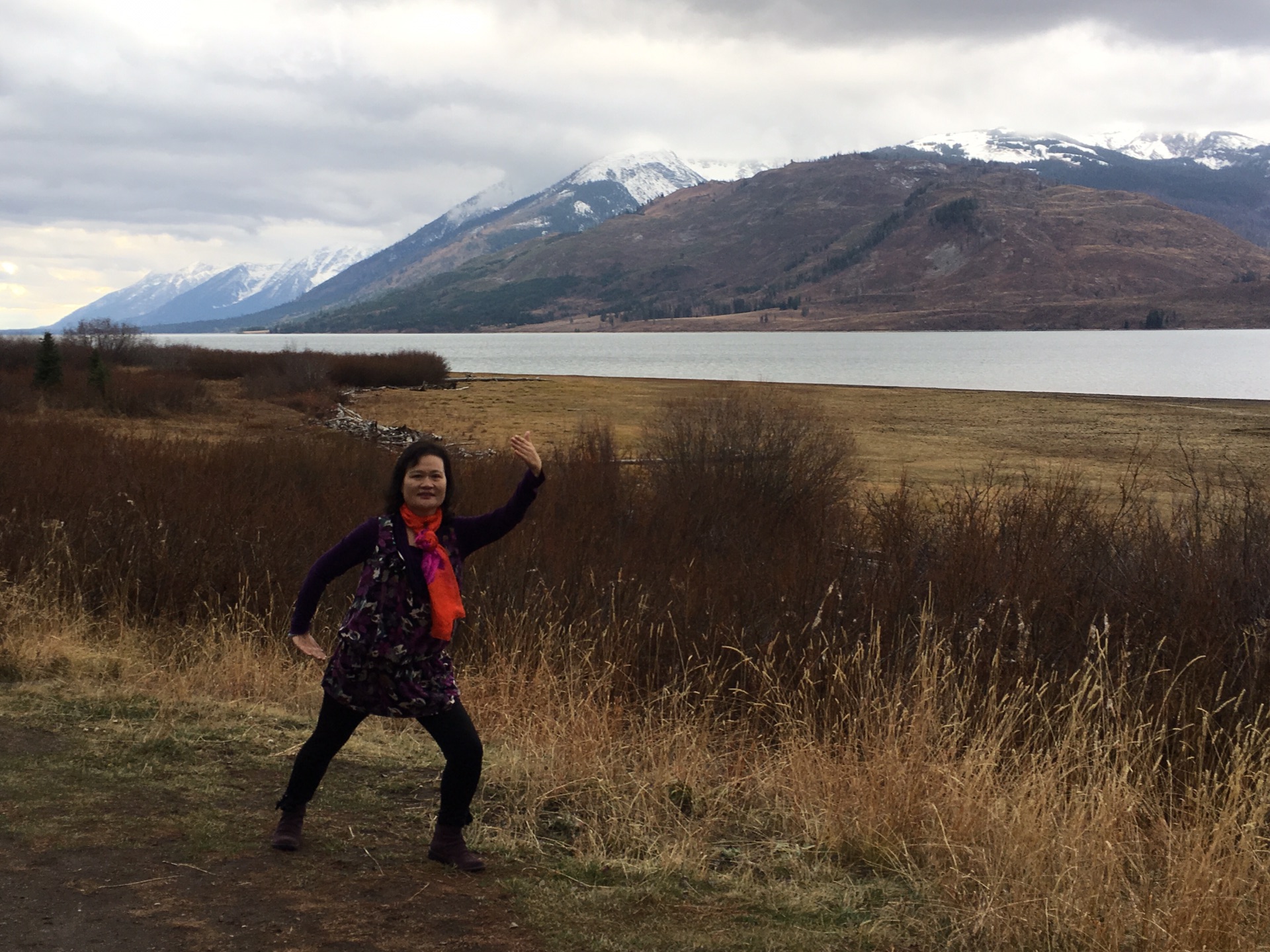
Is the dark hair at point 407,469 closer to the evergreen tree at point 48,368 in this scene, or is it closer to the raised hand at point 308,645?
the raised hand at point 308,645

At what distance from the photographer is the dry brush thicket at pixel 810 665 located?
Result: 4.39 m

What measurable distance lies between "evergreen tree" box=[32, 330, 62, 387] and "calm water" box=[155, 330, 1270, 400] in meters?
38.7

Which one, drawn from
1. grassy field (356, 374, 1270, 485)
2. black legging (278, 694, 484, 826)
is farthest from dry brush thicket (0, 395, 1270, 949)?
grassy field (356, 374, 1270, 485)

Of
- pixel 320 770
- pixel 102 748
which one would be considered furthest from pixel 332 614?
pixel 320 770

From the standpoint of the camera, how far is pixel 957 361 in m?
83.9

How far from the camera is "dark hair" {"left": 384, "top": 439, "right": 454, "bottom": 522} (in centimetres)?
394

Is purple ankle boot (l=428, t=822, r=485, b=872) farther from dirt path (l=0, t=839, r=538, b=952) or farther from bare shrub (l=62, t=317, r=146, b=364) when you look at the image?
bare shrub (l=62, t=317, r=146, b=364)

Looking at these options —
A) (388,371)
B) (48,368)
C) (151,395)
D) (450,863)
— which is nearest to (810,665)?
(450,863)

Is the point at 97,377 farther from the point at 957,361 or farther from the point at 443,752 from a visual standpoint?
the point at 957,361

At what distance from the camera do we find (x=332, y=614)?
874cm

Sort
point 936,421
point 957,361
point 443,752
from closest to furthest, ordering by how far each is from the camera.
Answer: point 443,752 → point 936,421 → point 957,361

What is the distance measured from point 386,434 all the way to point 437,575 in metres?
22.6

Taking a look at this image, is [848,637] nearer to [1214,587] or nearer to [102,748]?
[1214,587]

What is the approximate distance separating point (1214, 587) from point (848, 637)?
2.93m
